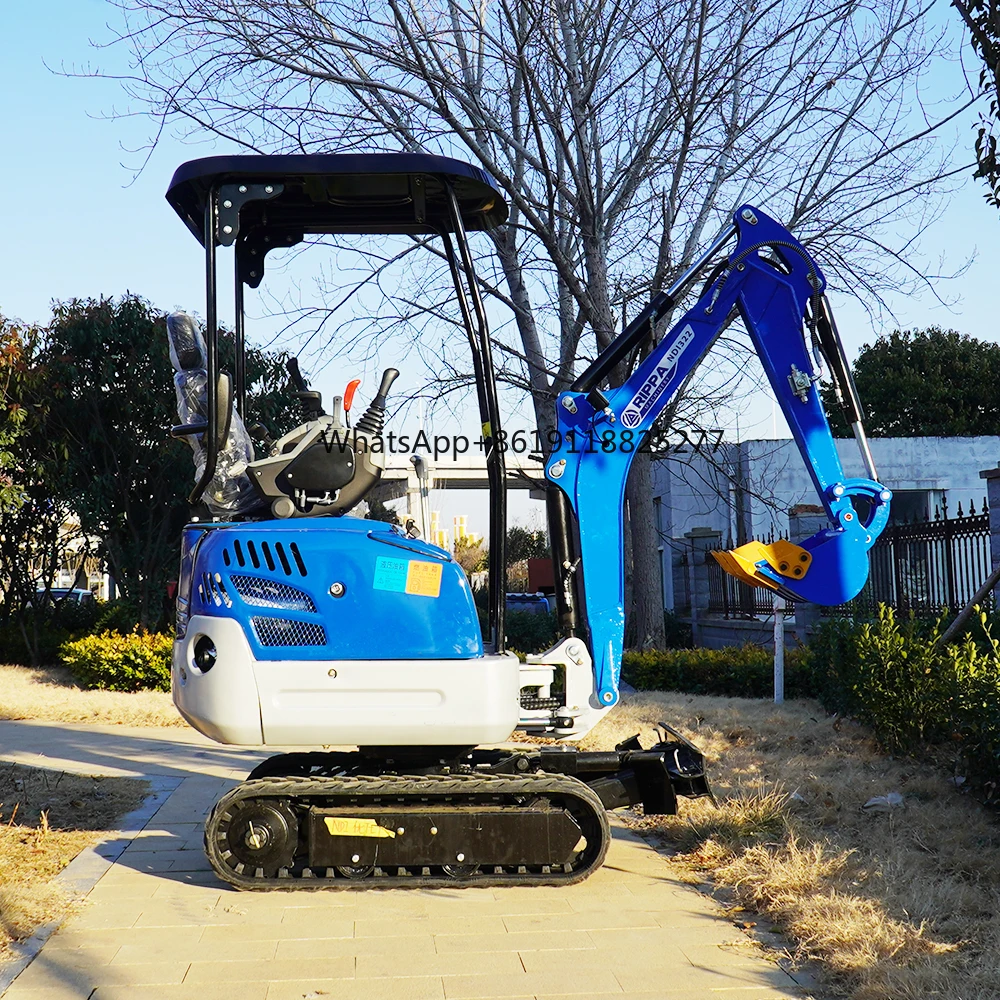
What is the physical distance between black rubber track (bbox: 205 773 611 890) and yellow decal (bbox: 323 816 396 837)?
0.38 feet

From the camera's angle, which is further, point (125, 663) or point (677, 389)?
point (125, 663)

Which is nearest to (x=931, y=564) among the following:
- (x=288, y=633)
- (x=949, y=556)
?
(x=949, y=556)

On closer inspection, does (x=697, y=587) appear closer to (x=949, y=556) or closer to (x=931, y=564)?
(x=931, y=564)

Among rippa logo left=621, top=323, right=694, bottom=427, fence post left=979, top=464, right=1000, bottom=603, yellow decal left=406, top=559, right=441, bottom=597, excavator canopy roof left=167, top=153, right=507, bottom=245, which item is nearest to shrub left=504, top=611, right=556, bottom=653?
fence post left=979, top=464, right=1000, bottom=603

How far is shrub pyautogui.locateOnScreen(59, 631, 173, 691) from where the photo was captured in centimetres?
1291

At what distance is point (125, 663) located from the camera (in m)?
13.0

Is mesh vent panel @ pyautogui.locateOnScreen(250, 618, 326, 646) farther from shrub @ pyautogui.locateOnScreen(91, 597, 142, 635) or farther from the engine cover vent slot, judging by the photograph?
shrub @ pyautogui.locateOnScreen(91, 597, 142, 635)

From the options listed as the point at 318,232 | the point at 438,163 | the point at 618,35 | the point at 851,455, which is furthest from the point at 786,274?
the point at 851,455

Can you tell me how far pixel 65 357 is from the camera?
14047mm

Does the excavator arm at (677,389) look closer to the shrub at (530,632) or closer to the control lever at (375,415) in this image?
the control lever at (375,415)

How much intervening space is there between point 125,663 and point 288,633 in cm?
871

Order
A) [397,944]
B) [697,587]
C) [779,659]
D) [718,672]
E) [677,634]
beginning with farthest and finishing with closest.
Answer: [697,587]
[677,634]
[718,672]
[779,659]
[397,944]

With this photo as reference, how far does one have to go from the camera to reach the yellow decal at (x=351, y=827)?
5164 millimetres

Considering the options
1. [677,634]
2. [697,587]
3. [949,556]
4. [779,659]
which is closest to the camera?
[779,659]
